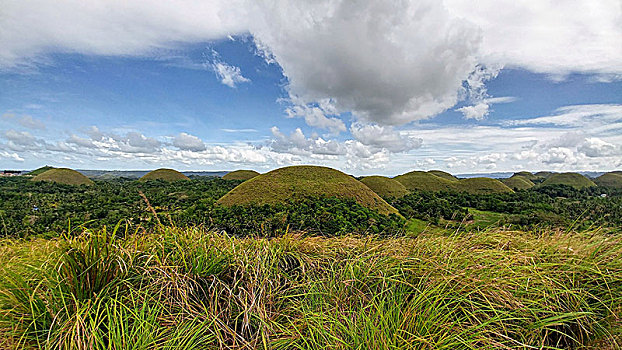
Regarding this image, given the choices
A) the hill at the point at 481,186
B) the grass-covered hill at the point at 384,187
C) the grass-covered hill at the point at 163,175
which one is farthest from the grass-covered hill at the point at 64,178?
the hill at the point at 481,186

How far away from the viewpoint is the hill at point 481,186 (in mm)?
60781

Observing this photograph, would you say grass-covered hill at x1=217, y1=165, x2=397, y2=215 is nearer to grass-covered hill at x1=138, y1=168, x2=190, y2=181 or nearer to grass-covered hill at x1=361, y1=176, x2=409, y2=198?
grass-covered hill at x1=361, y1=176, x2=409, y2=198

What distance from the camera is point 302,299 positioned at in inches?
110

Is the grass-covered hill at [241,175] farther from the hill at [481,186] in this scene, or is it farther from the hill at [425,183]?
the hill at [481,186]

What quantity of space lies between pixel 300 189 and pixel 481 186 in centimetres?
4856

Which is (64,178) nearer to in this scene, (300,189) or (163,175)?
(163,175)

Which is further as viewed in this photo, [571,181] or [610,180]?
[610,180]

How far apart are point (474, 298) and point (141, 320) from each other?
2.59 m

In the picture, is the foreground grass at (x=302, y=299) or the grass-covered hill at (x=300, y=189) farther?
the grass-covered hill at (x=300, y=189)

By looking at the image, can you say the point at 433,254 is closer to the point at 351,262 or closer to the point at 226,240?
the point at 351,262

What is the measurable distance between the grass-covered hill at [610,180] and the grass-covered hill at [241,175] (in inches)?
4027

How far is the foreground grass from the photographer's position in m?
2.04

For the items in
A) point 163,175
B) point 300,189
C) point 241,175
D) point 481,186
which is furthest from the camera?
point 163,175

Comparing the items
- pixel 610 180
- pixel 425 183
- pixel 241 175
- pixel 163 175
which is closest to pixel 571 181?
pixel 610 180
